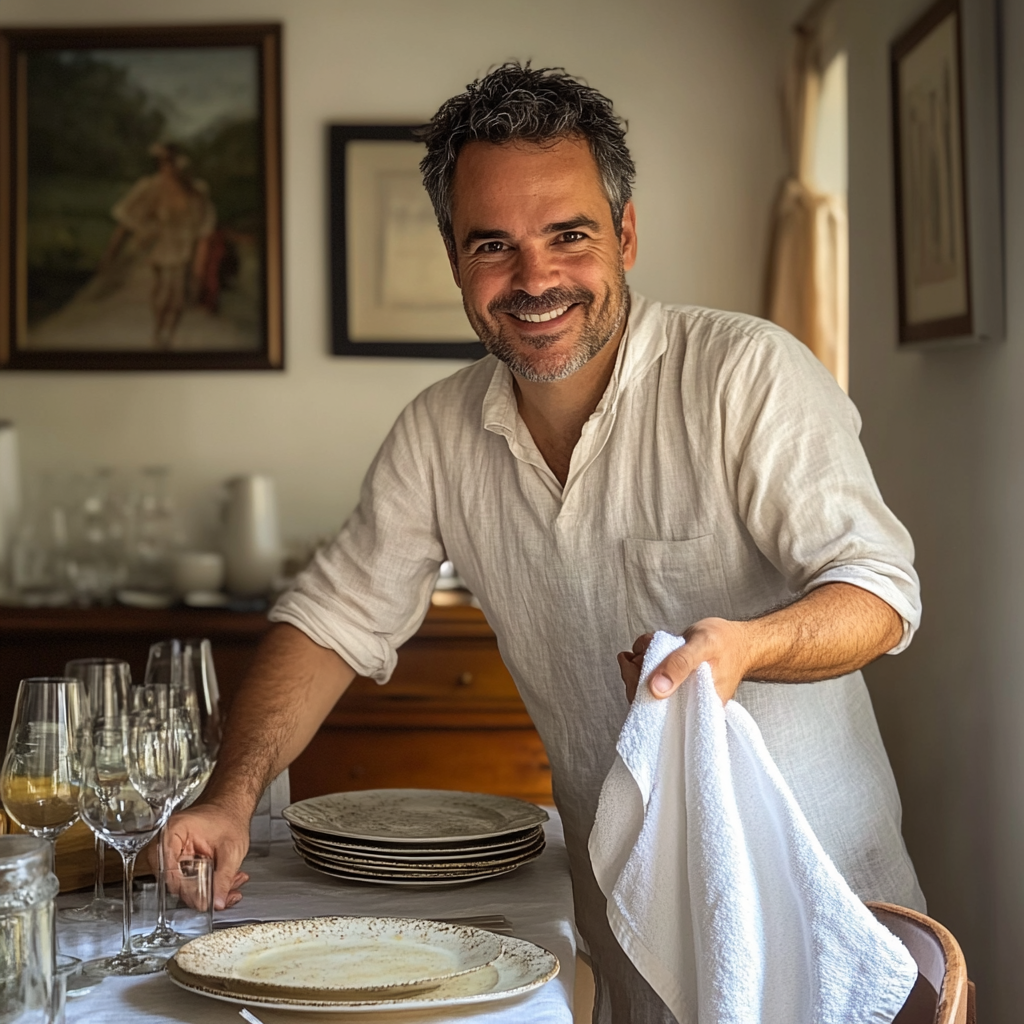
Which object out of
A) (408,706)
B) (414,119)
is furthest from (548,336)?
(414,119)

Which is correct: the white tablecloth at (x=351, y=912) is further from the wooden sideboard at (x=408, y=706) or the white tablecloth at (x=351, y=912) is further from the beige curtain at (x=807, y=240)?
the beige curtain at (x=807, y=240)

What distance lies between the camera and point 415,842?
140 cm

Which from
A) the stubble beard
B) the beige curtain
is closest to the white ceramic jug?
the beige curtain

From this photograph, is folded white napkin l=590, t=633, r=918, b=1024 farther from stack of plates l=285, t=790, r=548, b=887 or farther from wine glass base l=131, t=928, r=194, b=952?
wine glass base l=131, t=928, r=194, b=952

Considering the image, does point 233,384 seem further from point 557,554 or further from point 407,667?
point 557,554

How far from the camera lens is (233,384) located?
365 centimetres

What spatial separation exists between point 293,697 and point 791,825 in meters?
0.82

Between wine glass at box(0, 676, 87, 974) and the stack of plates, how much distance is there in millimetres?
323

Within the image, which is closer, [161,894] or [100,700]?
[161,894]

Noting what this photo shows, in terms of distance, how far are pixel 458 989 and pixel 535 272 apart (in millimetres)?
925

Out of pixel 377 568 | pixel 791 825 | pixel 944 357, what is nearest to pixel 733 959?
pixel 791 825

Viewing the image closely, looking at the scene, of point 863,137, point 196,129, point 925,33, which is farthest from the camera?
point 196,129

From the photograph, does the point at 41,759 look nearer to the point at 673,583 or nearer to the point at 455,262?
the point at 673,583

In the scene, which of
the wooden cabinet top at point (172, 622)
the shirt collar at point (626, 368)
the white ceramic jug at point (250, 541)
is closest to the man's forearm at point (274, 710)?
the shirt collar at point (626, 368)
